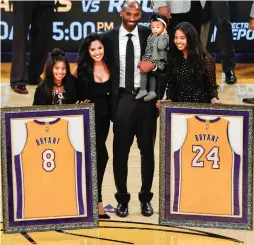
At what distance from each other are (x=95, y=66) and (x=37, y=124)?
61cm

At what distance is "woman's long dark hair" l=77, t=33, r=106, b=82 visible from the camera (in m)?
6.25

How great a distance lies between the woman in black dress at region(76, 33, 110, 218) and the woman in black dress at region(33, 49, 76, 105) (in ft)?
0.32

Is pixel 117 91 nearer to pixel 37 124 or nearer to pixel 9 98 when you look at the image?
pixel 37 124

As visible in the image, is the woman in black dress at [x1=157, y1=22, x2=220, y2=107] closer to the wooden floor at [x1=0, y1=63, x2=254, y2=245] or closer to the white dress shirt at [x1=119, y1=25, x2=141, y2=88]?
the white dress shirt at [x1=119, y1=25, x2=141, y2=88]

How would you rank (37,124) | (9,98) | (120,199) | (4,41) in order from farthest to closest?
(4,41) → (9,98) → (120,199) → (37,124)

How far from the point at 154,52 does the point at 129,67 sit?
0.70ft

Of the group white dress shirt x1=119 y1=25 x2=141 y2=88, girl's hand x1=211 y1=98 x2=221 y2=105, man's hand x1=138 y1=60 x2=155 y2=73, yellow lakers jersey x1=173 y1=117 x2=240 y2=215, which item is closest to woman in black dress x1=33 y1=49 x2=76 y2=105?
white dress shirt x1=119 y1=25 x2=141 y2=88

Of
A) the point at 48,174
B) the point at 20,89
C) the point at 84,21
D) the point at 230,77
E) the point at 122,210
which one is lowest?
the point at 122,210

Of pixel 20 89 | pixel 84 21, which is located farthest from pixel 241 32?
pixel 20 89

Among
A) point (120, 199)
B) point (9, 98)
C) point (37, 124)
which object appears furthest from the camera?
point (9, 98)

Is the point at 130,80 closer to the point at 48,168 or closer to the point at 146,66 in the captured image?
the point at 146,66

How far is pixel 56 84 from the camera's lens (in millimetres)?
6211

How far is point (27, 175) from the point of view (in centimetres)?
618

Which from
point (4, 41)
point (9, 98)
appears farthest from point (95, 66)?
point (4, 41)
